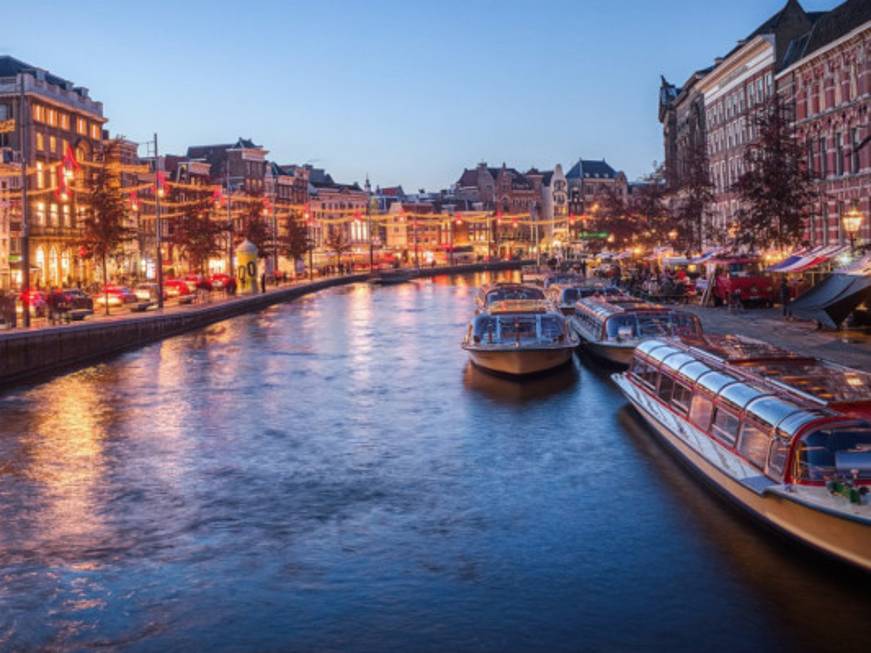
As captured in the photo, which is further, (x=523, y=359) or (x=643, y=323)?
(x=643, y=323)

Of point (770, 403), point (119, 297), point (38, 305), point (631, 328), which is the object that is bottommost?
point (770, 403)

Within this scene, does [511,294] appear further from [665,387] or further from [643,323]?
[665,387]

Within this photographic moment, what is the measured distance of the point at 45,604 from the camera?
48.8ft

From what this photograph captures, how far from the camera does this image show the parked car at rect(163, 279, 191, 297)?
277 ft

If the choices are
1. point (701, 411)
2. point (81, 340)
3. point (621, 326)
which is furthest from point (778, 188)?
point (701, 411)

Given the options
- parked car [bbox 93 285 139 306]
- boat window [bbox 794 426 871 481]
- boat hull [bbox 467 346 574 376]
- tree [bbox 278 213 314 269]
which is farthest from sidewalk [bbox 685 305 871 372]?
tree [bbox 278 213 314 269]

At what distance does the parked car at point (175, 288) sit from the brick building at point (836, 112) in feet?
153

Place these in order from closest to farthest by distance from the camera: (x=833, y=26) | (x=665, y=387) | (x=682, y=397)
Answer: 1. (x=682, y=397)
2. (x=665, y=387)
3. (x=833, y=26)

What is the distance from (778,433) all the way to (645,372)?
411 inches

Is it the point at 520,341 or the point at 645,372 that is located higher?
the point at 520,341

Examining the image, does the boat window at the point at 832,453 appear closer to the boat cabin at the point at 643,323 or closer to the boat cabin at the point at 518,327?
the boat cabin at the point at 643,323

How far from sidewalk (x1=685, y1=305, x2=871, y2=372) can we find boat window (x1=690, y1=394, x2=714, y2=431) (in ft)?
33.7

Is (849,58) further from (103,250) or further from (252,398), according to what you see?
(103,250)

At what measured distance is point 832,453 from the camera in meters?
15.9
